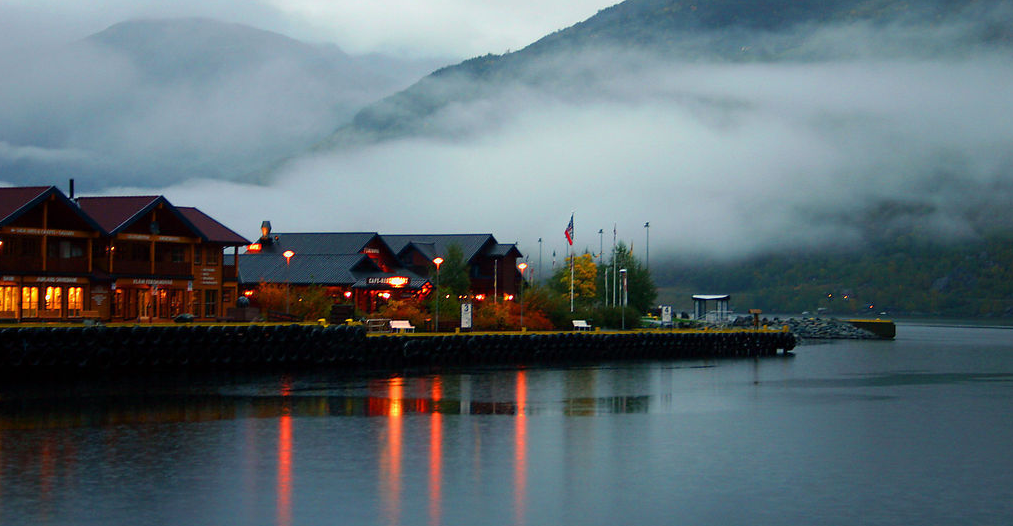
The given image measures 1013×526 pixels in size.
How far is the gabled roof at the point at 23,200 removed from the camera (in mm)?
70750

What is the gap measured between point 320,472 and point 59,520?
299 inches

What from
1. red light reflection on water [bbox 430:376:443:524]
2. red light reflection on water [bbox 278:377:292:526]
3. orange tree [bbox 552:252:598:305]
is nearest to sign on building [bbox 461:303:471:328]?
red light reflection on water [bbox 430:376:443:524]

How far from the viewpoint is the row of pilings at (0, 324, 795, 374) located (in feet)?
182

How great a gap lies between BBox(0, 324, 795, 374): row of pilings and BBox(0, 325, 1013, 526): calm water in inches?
160

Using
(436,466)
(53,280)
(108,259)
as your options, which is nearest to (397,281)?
(108,259)

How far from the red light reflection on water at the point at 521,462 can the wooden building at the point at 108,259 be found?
3753 centimetres

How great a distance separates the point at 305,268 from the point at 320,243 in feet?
40.5

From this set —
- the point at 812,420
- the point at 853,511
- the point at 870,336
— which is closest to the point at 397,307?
the point at 812,420

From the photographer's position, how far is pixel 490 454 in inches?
1320

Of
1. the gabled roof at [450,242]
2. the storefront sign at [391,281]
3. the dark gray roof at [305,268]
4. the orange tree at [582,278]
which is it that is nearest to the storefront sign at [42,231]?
the dark gray roof at [305,268]

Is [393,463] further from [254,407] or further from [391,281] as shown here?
[391,281]

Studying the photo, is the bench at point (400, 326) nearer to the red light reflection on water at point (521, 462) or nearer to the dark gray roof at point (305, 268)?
the red light reflection on water at point (521, 462)

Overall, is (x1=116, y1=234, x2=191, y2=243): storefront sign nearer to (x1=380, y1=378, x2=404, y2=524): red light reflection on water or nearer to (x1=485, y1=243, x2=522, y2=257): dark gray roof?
(x1=380, y1=378, x2=404, y2=524): red light reflection on water

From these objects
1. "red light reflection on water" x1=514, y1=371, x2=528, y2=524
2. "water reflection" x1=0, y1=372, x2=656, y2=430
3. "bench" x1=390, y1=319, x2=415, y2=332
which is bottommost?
"red light reflection on water" x1=514, y1=371, x2=528, y2=524
